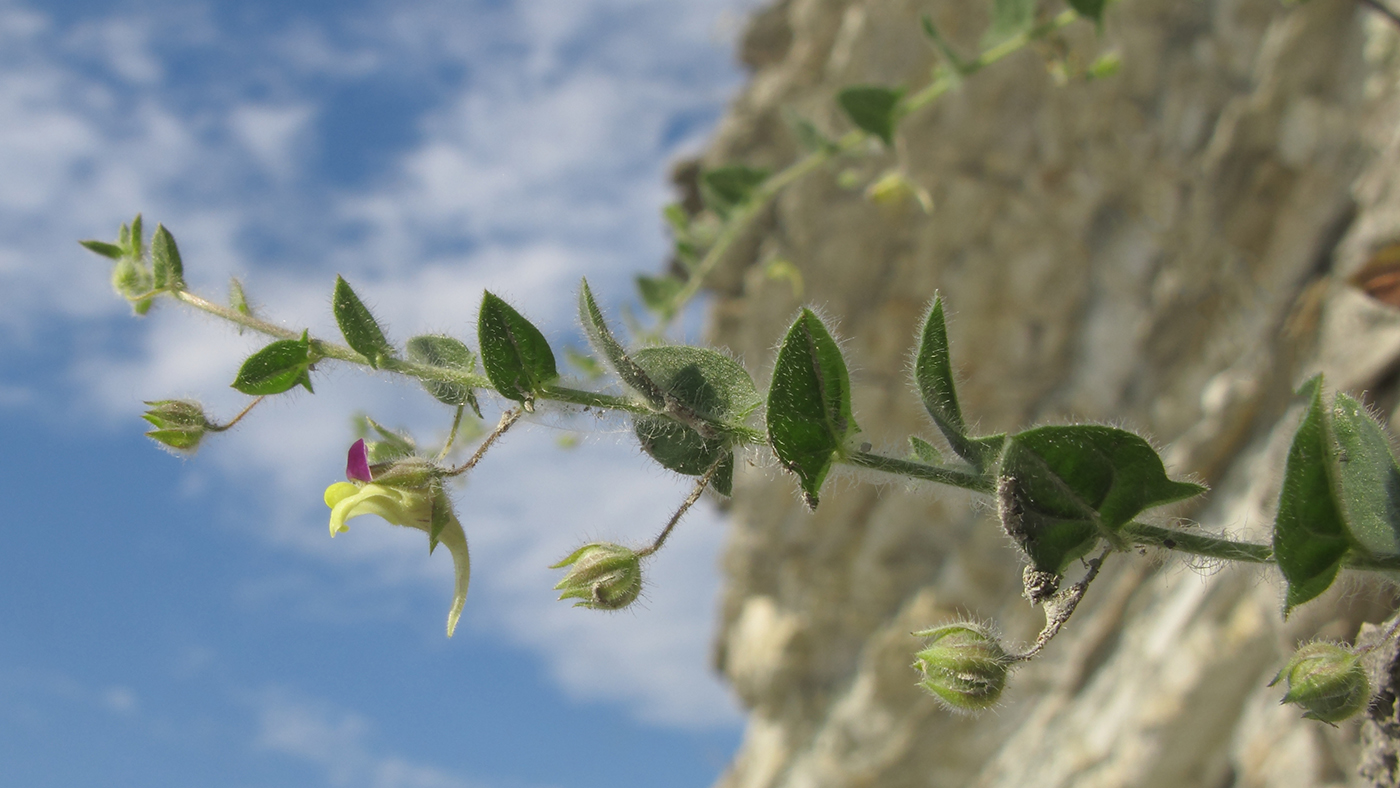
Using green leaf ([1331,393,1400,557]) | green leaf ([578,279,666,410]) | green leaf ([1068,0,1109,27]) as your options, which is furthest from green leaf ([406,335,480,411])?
green leaf ([1068,0,1109,27])

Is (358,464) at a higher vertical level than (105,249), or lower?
lower

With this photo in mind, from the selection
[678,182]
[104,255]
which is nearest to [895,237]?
[678,182]

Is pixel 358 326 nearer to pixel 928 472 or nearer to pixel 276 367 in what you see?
pixel 276 367

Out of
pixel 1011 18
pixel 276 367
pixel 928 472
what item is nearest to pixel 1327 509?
pixel 928 472

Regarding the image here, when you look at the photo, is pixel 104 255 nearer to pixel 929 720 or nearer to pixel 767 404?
pixel 767 404

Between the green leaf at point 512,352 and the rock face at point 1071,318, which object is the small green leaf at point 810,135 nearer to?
the rock face at point 1071,318

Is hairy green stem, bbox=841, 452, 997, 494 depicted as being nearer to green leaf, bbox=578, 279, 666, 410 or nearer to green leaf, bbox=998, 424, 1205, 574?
green leaf, bbox=998, 424, 1205, 574

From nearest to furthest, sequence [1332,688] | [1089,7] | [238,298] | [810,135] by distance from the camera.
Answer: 1. [1332,688]
2. [238,298]
3. [1089,7]
4. [810,135]
